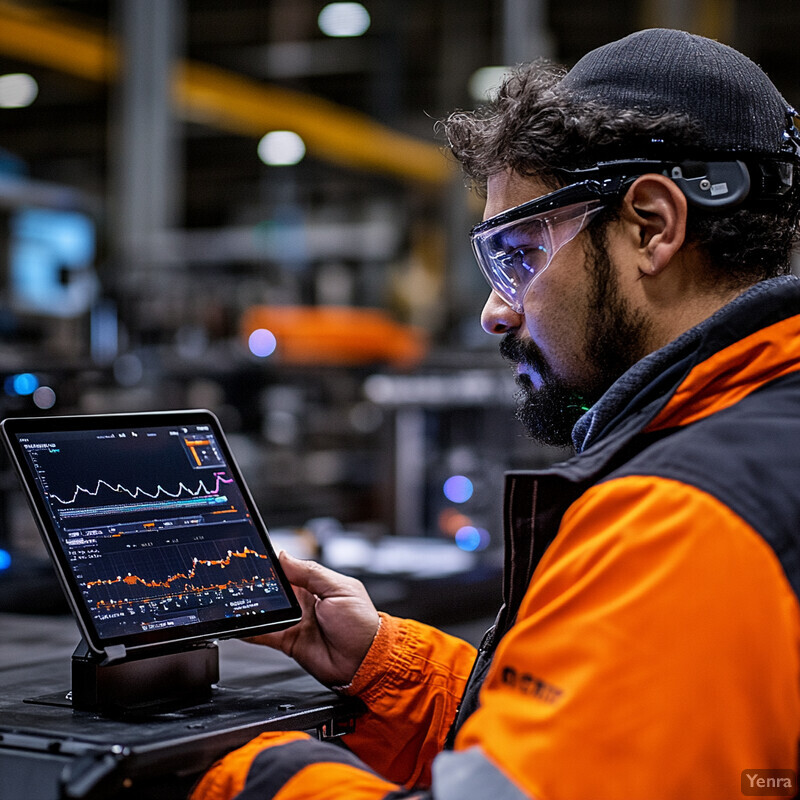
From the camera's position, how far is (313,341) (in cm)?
546

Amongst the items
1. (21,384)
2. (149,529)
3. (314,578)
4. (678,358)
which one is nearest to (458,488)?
(21,384)

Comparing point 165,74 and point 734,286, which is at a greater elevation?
point 165,74

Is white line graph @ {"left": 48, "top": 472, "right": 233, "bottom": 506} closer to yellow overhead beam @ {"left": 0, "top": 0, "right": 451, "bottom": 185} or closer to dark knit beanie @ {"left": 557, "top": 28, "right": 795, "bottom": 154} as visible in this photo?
dark knit beanie @ {"left": 557, "top": 28, "right": 795, "bottom": 154}

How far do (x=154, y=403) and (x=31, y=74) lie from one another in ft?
25.0

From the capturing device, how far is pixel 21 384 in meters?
2.73

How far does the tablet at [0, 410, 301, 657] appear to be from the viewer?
1306 mm

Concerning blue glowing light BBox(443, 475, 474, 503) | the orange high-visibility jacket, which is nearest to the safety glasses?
the orange high-visibility jacket

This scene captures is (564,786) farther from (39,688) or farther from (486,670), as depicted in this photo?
(39,688)

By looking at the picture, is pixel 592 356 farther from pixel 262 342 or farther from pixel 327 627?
pixel 262 342

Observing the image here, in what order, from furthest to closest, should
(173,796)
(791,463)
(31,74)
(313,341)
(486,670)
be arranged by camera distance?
(31,74) < (313,341) < (486,670) < (173,796) < (791,463)

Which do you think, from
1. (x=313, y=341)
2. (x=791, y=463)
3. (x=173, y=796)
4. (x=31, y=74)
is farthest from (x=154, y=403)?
(x=31, y=74)

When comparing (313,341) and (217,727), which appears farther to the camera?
(313,341)

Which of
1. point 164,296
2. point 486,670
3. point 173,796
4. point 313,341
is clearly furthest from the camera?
point 164,296

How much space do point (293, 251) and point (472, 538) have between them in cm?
738
